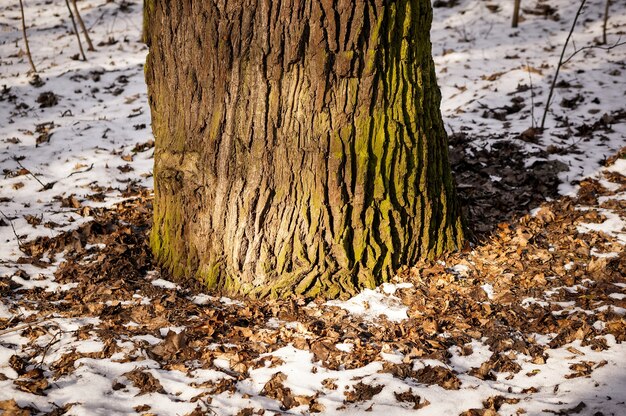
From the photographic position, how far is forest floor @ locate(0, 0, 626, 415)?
90.5 inches

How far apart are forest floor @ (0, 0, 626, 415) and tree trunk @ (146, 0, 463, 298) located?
260mm

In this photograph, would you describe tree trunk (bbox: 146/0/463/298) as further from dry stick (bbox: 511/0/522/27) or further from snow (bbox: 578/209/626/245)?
dry stick (bbox: 511/0/522/27)

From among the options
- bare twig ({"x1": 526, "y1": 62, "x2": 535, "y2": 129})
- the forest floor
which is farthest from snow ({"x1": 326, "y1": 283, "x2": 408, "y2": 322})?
bare twig ({"x1": 526, "y1": 62, "x2": 535, "y2": 129})

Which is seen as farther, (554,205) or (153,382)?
(554,205)

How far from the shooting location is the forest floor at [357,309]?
7.54ft

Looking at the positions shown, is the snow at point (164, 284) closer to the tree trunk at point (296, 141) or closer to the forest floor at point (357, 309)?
the forest floor at point (357, 309)

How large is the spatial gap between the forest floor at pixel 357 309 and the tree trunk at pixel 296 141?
10.3 inches

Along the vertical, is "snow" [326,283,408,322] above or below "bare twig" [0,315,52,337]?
below

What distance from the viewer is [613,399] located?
2.12m

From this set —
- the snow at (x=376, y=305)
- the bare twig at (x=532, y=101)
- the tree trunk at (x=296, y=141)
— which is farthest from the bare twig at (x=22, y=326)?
the bare twig at (x=532, y=101)

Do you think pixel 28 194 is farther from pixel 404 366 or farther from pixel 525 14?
pixel 525 14

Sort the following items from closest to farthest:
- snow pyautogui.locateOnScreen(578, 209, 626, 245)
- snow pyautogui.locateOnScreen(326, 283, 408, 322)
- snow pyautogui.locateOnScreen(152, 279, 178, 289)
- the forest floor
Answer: the forest floor, snow pyautogui.locateOnScreen(326, 283, 408, 322), snow pyautogui.locateOnScreen(152, 279, 178, 289), snow pyautogui.locateOnScreen(578, 209, 626, 245)

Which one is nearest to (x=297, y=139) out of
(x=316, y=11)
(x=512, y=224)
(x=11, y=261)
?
(x=316, y=11)

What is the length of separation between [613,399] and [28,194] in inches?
197
